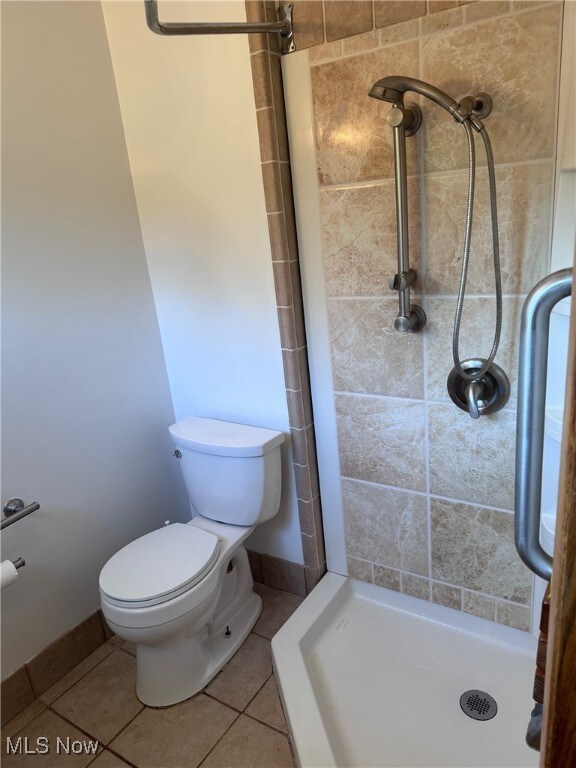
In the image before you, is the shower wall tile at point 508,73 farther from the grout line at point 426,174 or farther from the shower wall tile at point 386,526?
the shower wall tile at point 386,526

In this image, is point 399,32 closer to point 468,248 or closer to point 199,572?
point 468,248

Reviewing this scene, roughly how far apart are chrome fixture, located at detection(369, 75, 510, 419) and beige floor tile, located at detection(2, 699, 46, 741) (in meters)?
1.64

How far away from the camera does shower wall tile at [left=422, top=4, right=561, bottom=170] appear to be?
1151 mm

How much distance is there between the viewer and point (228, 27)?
1.25m

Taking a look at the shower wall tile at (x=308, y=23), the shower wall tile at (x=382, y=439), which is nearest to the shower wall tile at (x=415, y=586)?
the shower wall tile at (x=382, y=439)

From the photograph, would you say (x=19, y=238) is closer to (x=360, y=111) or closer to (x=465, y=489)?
(x=360, y=111)

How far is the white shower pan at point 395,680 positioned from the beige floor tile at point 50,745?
2.03 ft

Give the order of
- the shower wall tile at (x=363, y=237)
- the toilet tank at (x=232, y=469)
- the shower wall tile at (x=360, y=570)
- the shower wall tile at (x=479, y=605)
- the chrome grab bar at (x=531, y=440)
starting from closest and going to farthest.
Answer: the chrome grab bar at (x=531, y=440)
the shower wall tile at (x=363, y=237)
the shower wall tile at (x=479, y=605)
the toilet tank at (x=232, y=469)
the shower wall tile at (x=360, y=570)

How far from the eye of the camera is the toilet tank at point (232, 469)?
1.73 metres

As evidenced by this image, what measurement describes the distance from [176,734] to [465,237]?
64.1 inches

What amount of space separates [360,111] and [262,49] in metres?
0.33

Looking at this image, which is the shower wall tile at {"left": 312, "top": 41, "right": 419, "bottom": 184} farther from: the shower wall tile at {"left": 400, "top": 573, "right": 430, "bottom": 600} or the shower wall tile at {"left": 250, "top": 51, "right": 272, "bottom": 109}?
the shower wall tile at {"left": 400, "top": 573, "right": 430, "bottom": 600}

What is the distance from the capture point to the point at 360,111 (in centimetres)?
139

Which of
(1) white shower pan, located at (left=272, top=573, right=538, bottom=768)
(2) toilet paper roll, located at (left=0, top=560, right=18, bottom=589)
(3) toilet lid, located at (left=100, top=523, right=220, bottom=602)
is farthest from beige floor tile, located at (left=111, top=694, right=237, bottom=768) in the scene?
(2) toilet paper roll, located at (left=0, top=560, right=18, bottom=589)
